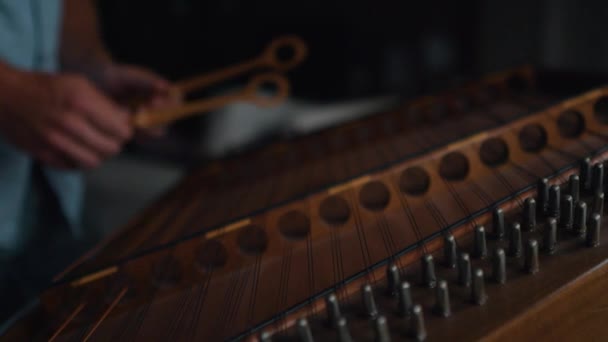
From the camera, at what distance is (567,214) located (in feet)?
2.04

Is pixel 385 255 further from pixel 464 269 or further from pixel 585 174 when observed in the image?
pixel 585 174

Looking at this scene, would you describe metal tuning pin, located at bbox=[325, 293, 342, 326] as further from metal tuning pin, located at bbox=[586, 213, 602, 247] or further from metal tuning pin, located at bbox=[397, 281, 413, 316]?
metal tuning pin, located at bbox=[586, 213, 602, 247]

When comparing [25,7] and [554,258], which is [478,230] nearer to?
[554,258]

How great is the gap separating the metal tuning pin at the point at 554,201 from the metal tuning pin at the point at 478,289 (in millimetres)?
180

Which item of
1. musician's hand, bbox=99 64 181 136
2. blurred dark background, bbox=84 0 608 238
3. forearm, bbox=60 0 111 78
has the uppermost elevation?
forearm, bbox=60 0 111 78

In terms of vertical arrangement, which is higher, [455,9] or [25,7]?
[25,7]

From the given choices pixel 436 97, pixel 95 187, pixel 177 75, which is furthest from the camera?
pixel 177 75

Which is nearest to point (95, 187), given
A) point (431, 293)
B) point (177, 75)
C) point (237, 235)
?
point (177, 75)

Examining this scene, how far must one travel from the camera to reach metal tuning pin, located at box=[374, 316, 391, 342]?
19.3 inches

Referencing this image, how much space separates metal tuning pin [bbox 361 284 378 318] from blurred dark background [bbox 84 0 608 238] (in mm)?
1897

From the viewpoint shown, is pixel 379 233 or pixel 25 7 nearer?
pixel 379 233

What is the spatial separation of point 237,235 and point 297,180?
320 mm

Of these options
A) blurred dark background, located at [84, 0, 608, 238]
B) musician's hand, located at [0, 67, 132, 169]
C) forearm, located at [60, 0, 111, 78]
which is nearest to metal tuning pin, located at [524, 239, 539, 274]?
musician's hand, located at [0, 67, 132, 169]

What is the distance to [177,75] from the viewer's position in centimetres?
368
